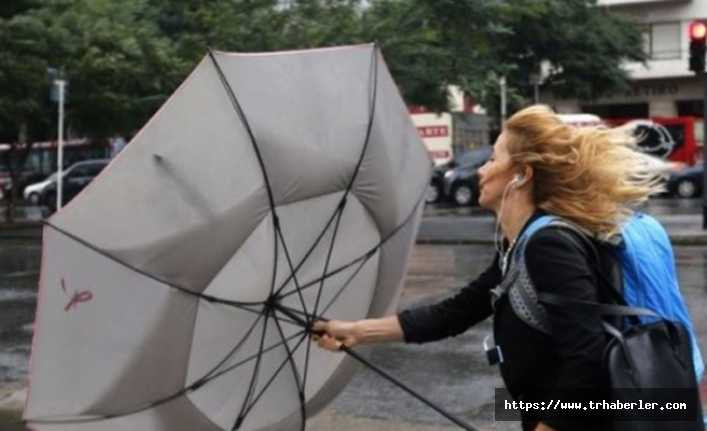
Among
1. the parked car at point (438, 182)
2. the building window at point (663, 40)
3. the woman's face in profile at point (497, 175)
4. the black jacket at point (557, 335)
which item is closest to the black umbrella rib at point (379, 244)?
the woman's face in profile at point (497, 175)

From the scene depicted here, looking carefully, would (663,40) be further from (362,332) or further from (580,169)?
(580,169)

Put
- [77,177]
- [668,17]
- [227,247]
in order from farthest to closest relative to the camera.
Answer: [668,17], [77,177], [227,247]

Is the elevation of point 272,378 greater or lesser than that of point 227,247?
lesser

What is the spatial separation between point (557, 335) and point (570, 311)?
0.22 ft

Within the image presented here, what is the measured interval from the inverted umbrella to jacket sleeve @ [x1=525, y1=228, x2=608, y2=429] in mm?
1061

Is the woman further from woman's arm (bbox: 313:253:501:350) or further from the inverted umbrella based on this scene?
the inverted umbrella

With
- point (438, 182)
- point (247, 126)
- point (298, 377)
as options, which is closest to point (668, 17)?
point (438, 182)

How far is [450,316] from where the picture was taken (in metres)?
2.92

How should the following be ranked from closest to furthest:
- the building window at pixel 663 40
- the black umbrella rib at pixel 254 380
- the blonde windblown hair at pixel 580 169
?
the blonde windblown hair at pixel 580 169 → the black umbrella rib at pixel 254 380 → the building window at pixel 663 40

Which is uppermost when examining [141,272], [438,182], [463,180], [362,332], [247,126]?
[247,126]

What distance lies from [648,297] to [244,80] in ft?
4.51

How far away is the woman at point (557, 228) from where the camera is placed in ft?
7.30

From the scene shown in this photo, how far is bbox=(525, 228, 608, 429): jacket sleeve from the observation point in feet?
7.23

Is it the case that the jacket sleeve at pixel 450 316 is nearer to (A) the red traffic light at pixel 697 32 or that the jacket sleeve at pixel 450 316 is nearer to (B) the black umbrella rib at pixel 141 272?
(B) the black umbrella rib at pixel 141 272
